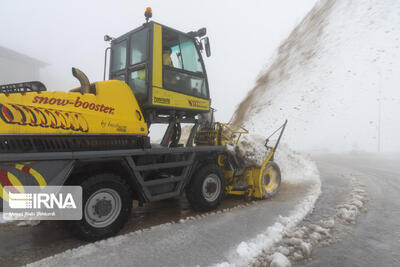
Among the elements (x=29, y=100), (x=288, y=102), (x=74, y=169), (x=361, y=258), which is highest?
(x=288, y=102)

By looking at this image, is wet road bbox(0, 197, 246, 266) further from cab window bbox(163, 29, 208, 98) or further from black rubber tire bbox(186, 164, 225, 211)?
cab window bbox(163, 29, 208, 98)

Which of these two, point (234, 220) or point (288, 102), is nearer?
point (234, 220)

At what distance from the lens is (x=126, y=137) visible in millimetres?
3471

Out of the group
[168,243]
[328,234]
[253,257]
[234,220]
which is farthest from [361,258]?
[168,243]

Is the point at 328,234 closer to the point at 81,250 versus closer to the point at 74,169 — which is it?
the point at 81,250

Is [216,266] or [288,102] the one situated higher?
[288,102]

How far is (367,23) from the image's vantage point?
24.7m

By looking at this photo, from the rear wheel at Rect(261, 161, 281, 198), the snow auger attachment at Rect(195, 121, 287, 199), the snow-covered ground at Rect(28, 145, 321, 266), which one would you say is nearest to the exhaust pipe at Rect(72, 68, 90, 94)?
the snow-covered ground at Rect(28, 145, 321, 266)

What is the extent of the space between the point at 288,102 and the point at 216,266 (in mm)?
22454

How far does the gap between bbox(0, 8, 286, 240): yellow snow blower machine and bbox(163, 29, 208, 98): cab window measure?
2cm

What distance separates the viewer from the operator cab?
383 centimetres

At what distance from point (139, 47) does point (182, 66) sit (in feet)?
2.57

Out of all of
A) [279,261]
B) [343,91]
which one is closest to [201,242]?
[279,261]

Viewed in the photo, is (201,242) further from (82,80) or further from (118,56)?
(118,56)
